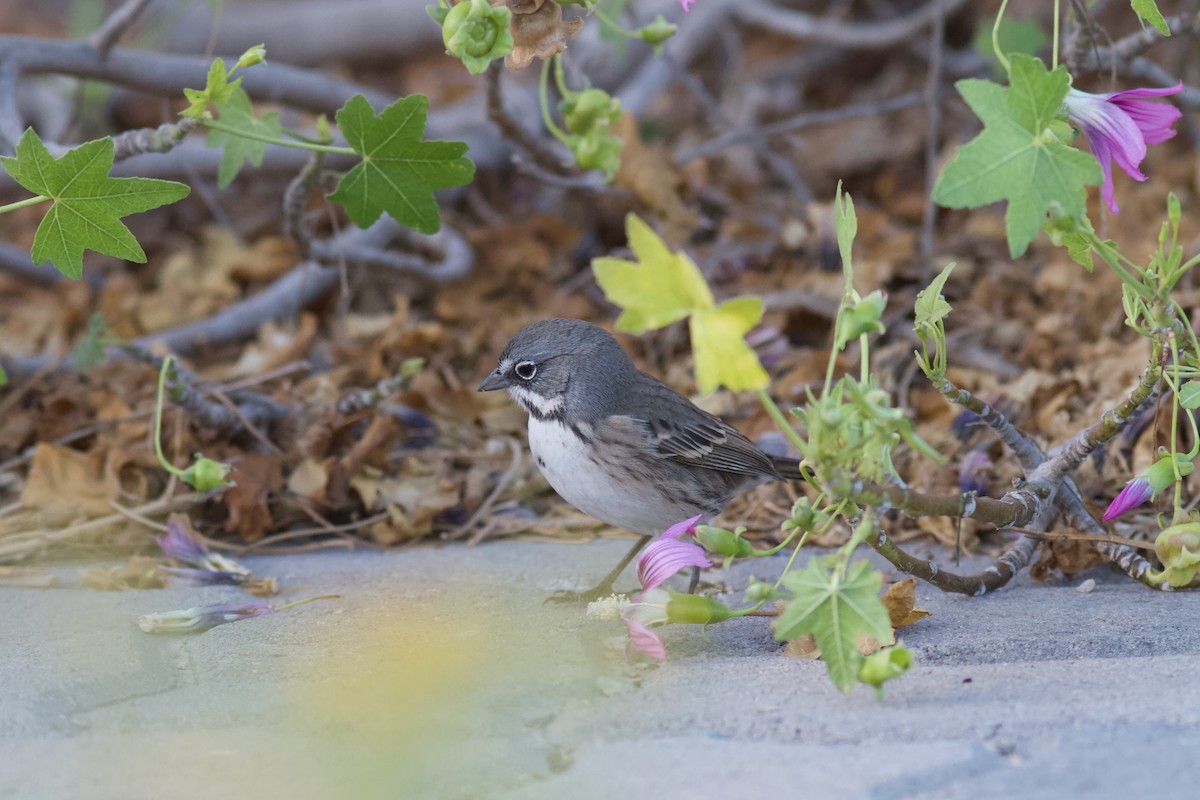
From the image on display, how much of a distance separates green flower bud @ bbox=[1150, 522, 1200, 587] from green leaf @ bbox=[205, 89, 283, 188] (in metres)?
2.89

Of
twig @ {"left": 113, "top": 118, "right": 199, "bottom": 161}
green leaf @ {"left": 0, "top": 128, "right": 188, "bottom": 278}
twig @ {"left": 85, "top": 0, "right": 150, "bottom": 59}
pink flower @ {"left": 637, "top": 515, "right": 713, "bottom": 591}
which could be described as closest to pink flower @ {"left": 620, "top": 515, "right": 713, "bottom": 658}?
pink flower @ {"left": 637, "top": 515, "right": 713, "bottom": 591}

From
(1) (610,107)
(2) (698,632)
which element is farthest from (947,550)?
(1) (610,107)

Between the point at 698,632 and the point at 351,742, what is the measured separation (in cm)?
113

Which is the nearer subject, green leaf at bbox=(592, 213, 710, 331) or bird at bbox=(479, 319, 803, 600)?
green leaf at bbox=(592, 213, 710, 331)

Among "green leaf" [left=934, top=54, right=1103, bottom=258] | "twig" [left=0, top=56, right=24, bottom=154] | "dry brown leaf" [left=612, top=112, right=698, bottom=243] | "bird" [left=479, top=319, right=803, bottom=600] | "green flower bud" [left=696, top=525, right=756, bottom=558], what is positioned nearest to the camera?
"green leaf" [left=934, top=54, right=1103, bottom=258]

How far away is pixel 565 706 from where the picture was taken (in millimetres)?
2801

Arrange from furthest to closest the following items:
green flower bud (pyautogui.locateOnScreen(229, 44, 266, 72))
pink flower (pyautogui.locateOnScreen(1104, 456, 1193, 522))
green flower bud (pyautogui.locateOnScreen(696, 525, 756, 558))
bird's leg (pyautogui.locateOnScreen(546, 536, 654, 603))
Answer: bird's leg (pyautogui.locateOnScreen(546, 536, 654, 603)) < green flower bud (pyautogui.locateOnScreen(229, 44, 266, 72)) < pink flower (pyautogui.locateOnScreen(1104, 456, 1193, 522)) < green flower bud (pyautogui.locateOnScreen(696, 525, 756, 558))

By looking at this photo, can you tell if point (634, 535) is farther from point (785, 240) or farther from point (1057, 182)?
point (1057, 182)

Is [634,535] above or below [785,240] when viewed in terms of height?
below

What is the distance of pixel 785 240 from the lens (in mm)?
6316

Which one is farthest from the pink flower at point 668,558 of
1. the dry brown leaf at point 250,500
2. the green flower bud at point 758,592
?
the dry brown leaf at point 250,500

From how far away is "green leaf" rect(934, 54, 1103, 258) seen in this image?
2604 mm

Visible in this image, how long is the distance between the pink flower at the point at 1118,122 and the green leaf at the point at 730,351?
44.2 inches

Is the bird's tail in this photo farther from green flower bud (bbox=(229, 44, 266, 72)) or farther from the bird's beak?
green flower bud (bbox=(229, 44, 266, 72))
